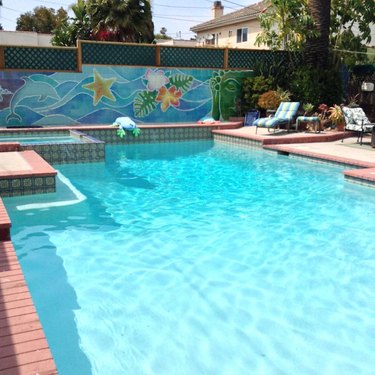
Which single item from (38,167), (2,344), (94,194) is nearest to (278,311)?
(2,344)

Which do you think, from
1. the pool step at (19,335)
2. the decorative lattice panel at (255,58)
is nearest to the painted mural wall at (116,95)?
the decorative lattice panel at (255,58)

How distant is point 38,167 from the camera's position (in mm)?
7293

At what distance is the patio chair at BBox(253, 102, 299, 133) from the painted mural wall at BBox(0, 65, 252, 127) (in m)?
3.04

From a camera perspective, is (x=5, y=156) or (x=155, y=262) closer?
(x=155, y=262)

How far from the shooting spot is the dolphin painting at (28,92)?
13453 millimetres

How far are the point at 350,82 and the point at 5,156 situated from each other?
1348cm

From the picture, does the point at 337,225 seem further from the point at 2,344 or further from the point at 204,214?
the point at 2,344

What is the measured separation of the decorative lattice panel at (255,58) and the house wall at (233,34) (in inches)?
358

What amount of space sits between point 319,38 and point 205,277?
13.0 metres

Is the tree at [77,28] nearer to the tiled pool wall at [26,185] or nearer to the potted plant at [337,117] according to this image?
the potted plant at [337,117]

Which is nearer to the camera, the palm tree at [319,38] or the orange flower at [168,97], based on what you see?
the palm tree at [319,38]

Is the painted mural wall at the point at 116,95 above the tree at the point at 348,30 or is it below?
below

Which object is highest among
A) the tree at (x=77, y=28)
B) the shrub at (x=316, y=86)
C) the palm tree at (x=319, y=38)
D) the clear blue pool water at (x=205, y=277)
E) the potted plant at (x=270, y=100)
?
the tree at (x=77, y=28)

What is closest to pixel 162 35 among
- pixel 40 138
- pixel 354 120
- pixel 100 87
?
pixel 100 87
